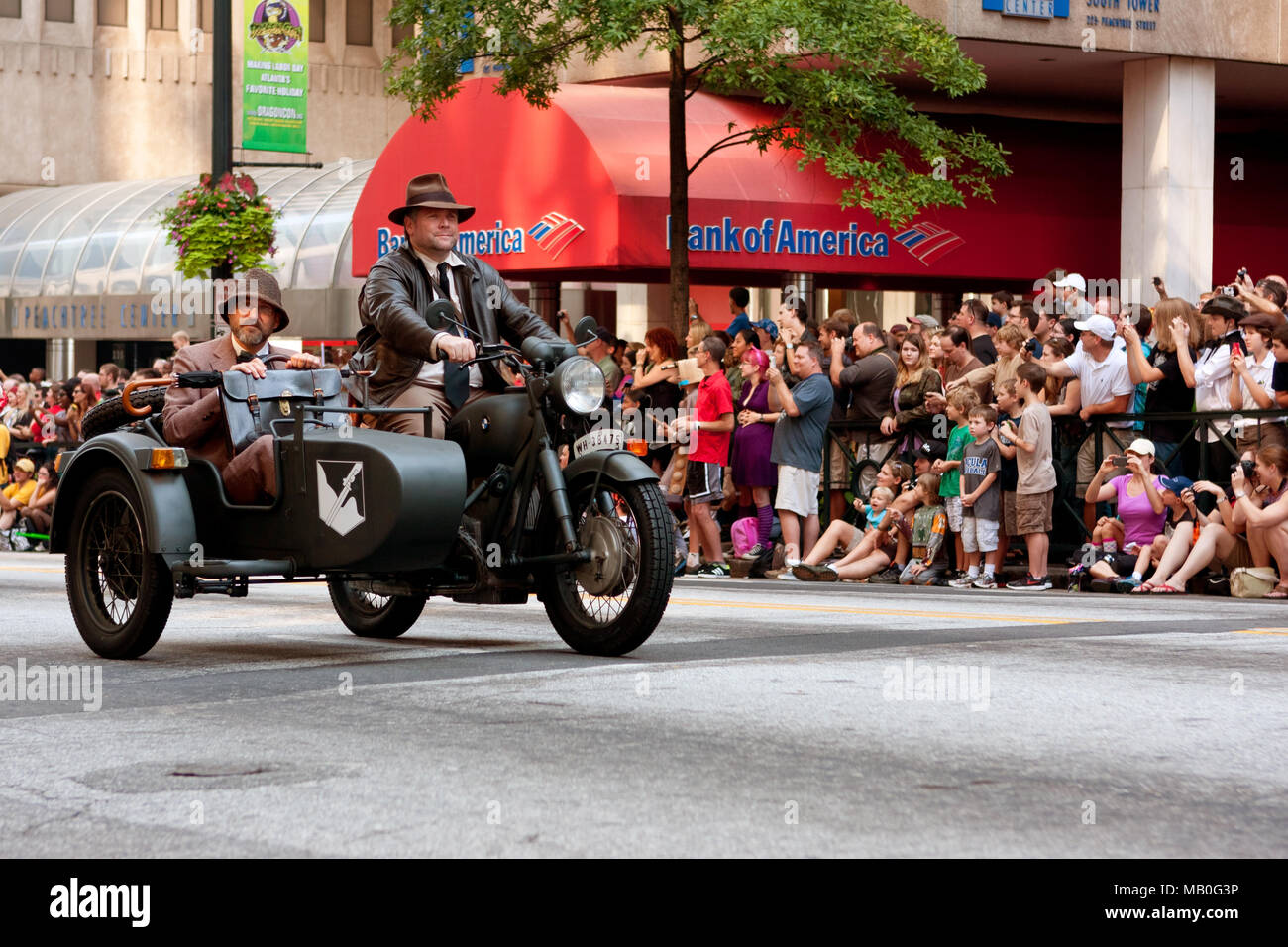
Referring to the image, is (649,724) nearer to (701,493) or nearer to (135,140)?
(701,493)

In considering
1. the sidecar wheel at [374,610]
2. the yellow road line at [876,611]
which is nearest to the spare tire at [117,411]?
the sidecar wheel at [374,610]

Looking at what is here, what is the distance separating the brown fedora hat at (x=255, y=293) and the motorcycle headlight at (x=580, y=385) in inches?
63.9

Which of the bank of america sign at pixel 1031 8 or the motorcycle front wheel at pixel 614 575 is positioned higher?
the bank of america sign at pixel 1031 8

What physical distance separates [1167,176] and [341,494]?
801 inches

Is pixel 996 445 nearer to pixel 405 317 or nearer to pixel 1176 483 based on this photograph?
pixel 1176 483

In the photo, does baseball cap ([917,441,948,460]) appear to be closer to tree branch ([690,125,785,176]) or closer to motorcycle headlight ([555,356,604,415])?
tree branch ([690,125,785,176])

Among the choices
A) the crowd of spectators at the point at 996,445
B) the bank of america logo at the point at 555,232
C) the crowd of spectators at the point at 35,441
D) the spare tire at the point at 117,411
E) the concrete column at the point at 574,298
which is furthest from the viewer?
the concrete column at the point at 574,298

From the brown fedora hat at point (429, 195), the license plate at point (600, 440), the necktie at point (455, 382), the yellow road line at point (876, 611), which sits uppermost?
the brown fedora hat at point (429, 195)

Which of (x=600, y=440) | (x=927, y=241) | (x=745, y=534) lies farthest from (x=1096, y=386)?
(x=927, y=241)

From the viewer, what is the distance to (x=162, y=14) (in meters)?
58.8

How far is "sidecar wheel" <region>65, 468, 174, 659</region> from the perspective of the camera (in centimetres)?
912

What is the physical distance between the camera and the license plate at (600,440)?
900 centimetres

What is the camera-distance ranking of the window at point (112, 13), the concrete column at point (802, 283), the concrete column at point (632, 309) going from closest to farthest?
the concrete column at point (802, 283) → the concrete column at point (632, 309) → the window at point (112, 13)

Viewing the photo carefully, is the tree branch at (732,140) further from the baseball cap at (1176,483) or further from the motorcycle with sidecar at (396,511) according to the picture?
the motorcycle with sidecar at (396,511)
